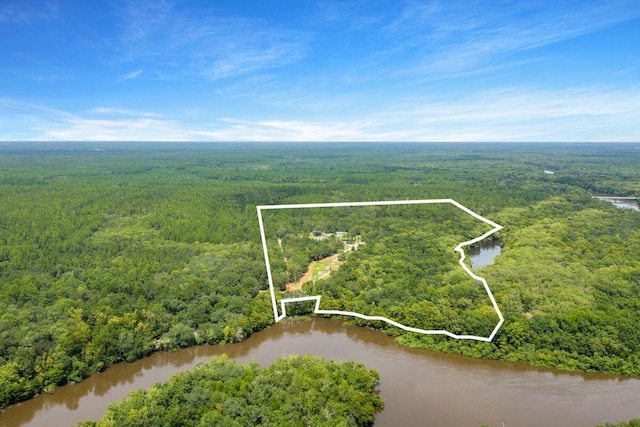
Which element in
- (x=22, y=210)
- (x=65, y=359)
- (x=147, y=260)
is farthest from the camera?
(x=22, y=210)

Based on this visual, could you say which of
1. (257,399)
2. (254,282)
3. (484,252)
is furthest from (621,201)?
(257,399)

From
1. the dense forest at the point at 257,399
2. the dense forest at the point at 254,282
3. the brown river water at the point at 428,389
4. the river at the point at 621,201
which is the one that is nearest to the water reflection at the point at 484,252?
Answer: the dense forest at the point at 254,282

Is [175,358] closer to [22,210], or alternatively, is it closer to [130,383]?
[130,383]

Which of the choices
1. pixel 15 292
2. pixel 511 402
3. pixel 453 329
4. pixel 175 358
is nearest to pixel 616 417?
pixel 511 402

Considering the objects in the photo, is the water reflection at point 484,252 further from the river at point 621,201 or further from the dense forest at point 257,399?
the river at point 621,201

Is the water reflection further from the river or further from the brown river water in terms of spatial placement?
the river

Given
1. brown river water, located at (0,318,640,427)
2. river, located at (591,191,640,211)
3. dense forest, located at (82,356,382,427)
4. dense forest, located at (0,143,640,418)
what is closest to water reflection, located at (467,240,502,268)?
dense forest, located at (0,143,640,418)

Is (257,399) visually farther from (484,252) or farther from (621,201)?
(621,201)
